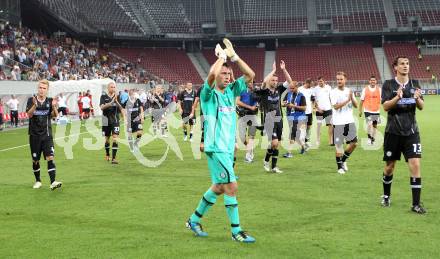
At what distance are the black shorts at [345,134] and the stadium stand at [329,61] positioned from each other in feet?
178

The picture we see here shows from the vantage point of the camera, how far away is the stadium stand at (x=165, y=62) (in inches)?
2724

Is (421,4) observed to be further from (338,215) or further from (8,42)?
(338,215)

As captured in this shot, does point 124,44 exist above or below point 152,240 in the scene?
above

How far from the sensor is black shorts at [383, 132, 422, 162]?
845 centimetres

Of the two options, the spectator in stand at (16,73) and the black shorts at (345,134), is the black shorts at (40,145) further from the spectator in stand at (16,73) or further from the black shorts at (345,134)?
the spectator in stand at (16,73)

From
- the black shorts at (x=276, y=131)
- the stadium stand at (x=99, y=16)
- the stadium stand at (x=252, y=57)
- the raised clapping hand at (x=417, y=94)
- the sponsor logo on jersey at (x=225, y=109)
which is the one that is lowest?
the black shorts at (x=276, y=131)

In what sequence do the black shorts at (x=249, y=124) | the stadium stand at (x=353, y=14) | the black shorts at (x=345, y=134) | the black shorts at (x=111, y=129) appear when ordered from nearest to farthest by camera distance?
the black shorts at (x=345, y=134) → the black shorts at (x=249, y=124) → the black shorts at (x=111, y=129) → the stadium stand at (x=353, y=14)

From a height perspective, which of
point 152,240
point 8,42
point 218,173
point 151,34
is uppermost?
point 151,34

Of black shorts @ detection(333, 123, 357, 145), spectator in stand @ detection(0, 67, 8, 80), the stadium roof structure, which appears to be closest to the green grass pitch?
black shorts @ detection(333, 123, 357, 145)

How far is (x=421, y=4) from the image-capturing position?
74562 mm

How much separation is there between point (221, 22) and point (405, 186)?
216 ft

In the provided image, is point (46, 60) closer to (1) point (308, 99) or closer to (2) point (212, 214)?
(1) point (308, 99)

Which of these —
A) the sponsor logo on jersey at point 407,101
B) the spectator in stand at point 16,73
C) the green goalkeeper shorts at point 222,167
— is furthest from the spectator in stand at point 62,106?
the green goalkeeper shorts at point 222,167

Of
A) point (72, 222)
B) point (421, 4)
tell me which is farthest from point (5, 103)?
point (421, 4)
